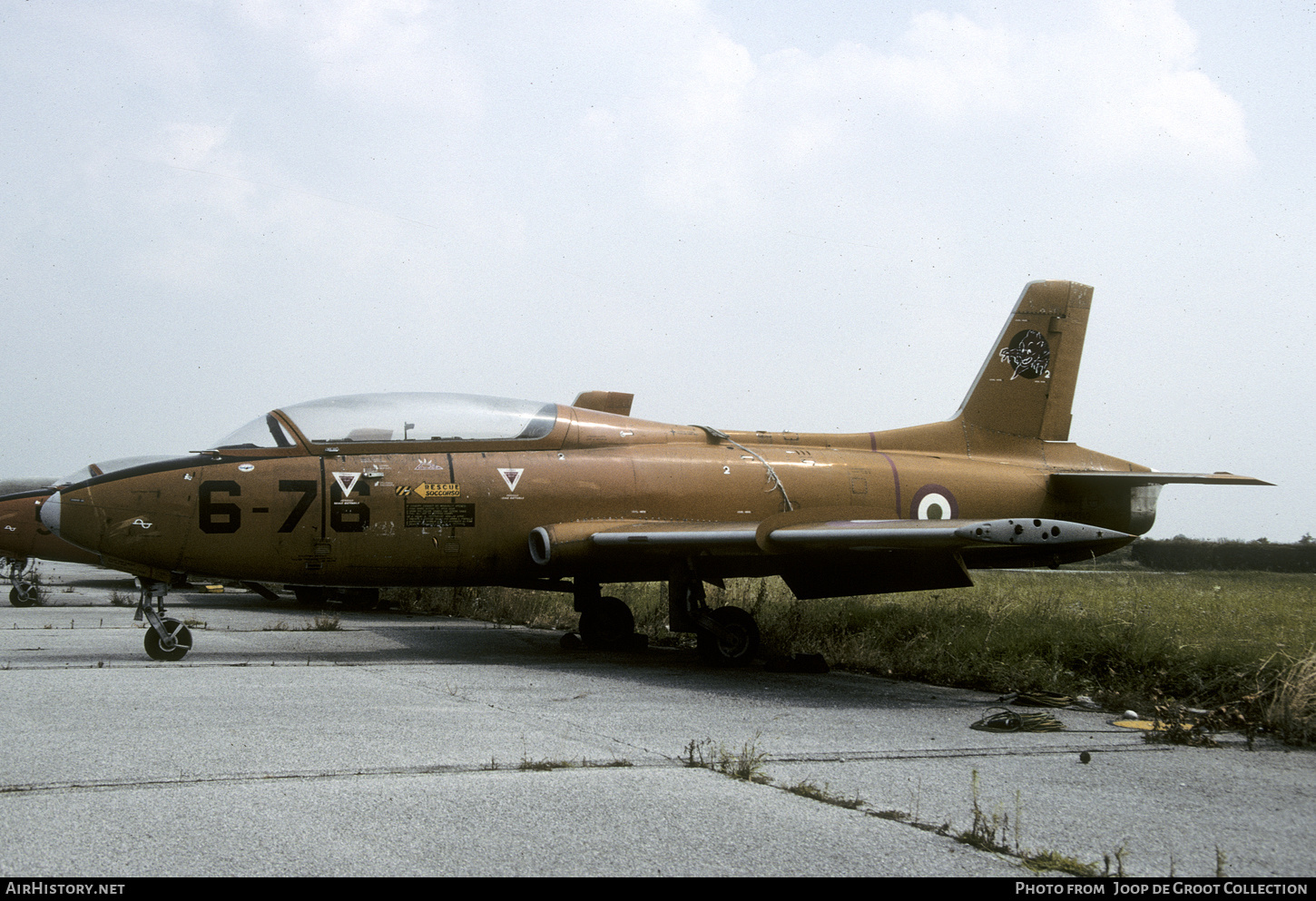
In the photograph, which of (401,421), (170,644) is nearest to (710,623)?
(401,421)

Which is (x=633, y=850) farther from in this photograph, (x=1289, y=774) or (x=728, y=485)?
(x=728, y=485)

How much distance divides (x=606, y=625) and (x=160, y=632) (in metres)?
4.43

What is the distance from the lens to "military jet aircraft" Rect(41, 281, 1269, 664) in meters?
8.38

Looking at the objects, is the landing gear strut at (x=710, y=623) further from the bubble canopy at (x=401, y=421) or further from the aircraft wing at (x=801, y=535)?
the bubble canopy at (x=401, y=421)

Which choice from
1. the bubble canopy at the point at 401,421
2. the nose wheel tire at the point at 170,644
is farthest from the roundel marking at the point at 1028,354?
the nose wheel tire at the point at 170,644

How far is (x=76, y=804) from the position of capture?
3670mm

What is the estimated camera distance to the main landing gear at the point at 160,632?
8406 mm

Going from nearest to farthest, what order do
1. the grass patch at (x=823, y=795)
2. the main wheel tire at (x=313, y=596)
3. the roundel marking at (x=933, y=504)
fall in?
the grass patch at (x=823, y=795) < the roundel marking at (x=933, y=504) < the main wheel tire at (x=313, y=596)

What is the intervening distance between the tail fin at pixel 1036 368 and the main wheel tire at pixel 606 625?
15.7 feet

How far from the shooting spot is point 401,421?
30.7 ft

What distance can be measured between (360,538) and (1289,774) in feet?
23.1

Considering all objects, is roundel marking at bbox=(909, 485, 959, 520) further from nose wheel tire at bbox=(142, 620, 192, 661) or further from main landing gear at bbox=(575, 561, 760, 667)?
nose wheel tire at bbox=(142, 620, 192, 661)

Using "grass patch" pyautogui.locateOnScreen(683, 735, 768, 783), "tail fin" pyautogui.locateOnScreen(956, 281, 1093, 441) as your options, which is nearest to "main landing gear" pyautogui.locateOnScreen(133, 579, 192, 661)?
"grass patch" pyautogui.locateOnScreen(683, 735, 768, 783)
